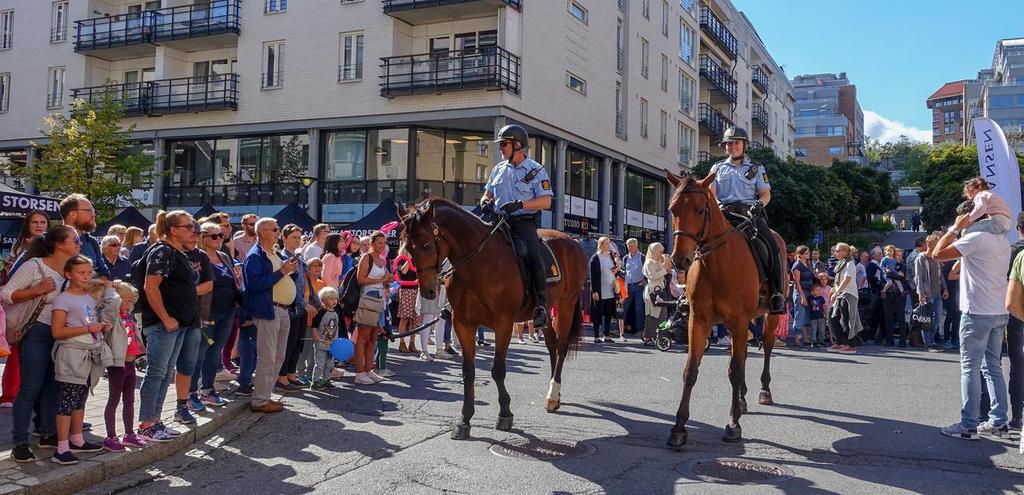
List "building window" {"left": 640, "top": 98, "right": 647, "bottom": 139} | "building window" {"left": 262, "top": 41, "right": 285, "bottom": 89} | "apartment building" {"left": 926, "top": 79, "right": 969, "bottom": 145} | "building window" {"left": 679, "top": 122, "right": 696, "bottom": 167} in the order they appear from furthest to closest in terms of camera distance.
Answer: "apartment building" {"left": 926, "top": 79, "right": 969, "bottom": 145} → "building window" {"left": 679, "top": 122, "right": 696, "bottom": 167} → "building window" {"left": 640, "top": 98, "right": 647, "bottom": 139} → "building window" {"left": 262, "top": 41, "right": 285, "bottom": 89}

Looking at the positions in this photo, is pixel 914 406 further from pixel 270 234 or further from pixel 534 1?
pixel 534 1

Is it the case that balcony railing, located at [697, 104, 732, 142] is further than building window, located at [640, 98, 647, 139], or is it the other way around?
balcony railing, located at [697, 104, 732, 142]

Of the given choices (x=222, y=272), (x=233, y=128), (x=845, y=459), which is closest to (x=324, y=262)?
(x=222, y=272)

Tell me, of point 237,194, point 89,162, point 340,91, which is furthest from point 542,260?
point 237,194

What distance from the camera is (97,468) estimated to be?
5789 mm

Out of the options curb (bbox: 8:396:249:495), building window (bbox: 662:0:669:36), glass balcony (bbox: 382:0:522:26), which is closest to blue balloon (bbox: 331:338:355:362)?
curb (bbox: 8:396:249:495)

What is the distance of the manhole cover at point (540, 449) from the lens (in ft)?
21.2

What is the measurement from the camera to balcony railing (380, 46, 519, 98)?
27.5m

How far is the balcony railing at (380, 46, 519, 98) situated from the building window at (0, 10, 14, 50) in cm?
1988

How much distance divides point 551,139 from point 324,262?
68.9ft

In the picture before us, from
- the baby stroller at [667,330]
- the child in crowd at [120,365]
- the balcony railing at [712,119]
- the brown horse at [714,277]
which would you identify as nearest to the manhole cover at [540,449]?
the brown horse at [714,277]

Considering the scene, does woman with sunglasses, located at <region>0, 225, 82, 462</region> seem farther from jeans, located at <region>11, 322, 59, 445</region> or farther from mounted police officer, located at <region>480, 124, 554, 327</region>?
mounted police officer, located at <region>480, 124, 554, 327</region>

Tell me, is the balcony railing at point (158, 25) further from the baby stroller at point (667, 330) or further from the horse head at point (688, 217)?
the horse head at point (688, 217)

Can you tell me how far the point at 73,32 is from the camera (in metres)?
35.4
